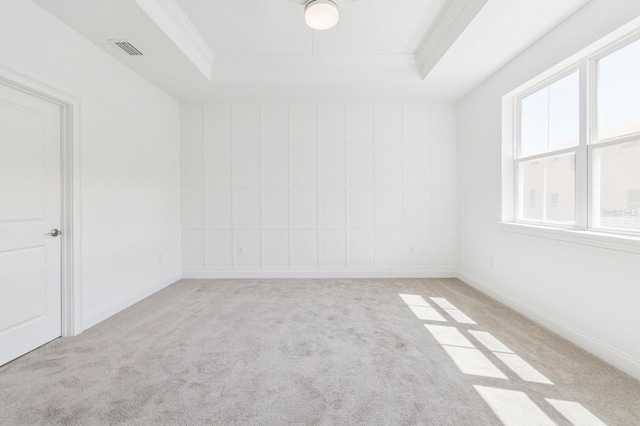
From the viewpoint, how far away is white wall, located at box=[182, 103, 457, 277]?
4.57 meters

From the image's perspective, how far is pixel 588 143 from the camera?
7.97ft

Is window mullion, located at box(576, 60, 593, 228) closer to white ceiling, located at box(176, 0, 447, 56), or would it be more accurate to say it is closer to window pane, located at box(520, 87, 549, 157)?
window pane, located at box(520, 87, 549, 157)

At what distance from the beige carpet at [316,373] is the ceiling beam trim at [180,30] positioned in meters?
2.77

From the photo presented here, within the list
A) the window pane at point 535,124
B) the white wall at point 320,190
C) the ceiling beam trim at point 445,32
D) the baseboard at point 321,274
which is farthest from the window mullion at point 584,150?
the baseboard at point 321,274

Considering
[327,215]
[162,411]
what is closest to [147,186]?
[327,215]

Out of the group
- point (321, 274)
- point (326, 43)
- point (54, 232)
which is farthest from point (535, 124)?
point (54, 232)

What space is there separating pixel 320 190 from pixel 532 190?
2716mm

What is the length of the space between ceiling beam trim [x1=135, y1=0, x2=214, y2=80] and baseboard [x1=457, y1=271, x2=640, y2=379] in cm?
440

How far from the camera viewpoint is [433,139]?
459cm

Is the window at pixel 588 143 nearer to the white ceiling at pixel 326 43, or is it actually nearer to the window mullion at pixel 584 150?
the window mullion at pixel 584 150

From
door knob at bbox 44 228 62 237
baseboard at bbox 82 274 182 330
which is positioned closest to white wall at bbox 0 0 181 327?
baseboard at bbox 82 274 182 330

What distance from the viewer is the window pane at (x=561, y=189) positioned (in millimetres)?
2646

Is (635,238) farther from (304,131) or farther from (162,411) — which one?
(304,131)

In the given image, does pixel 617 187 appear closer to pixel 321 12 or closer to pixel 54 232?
pixel 321 12
